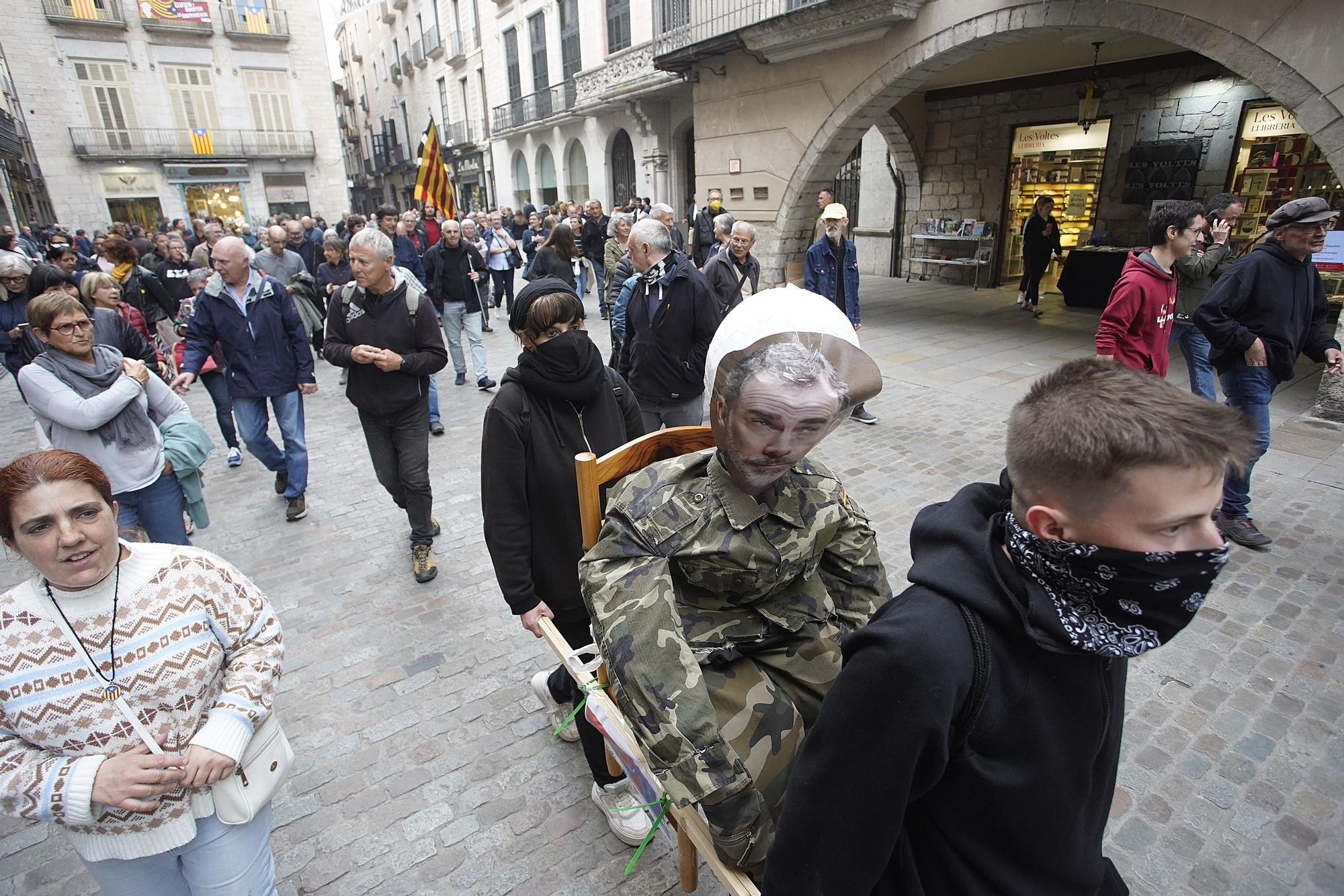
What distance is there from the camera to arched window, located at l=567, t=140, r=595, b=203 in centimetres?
2439

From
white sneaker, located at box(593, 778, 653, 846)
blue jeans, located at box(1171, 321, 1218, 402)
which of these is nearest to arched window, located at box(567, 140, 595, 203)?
blue jeans, located at box(1171, 321, 1218, 402)

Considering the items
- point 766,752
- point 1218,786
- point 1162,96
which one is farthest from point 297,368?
point 1162,96

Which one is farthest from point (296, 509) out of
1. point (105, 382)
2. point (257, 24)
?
point (257, 24)

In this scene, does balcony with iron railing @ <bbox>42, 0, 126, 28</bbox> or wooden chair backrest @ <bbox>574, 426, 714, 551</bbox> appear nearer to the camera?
wooden chair backrest @ <bbox>574, 426, 714, 551</bbox>

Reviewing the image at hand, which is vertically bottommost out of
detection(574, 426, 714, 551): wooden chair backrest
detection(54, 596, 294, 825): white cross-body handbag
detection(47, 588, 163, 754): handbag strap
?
detection(54, 596, 294, 825): white cross-body handbag

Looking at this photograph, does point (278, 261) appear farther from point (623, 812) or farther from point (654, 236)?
point (623, 812)

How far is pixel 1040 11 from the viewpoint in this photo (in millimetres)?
7887

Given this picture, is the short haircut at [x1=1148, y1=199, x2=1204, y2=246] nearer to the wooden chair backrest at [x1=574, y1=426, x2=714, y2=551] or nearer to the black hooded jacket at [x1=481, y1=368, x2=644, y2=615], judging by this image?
the wooden chair backrest at [x1=574, y1=426, x2=714, y2=551]

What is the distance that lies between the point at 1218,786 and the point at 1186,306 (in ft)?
16.2

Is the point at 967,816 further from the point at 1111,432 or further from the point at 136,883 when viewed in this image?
the point at 136,883

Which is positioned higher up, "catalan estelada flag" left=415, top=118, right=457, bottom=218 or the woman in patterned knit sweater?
"catalan estelada flag" left=415, top=118, right=457, bottom=218

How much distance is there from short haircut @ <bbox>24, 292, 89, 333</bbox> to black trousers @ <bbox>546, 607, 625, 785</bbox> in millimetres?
2531

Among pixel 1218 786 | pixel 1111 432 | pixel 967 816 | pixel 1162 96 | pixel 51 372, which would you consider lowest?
pixel 1218 786

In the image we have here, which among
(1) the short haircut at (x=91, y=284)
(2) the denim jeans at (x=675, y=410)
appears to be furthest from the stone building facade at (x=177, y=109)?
(2) the denim jeans at (x=675, y=410)
